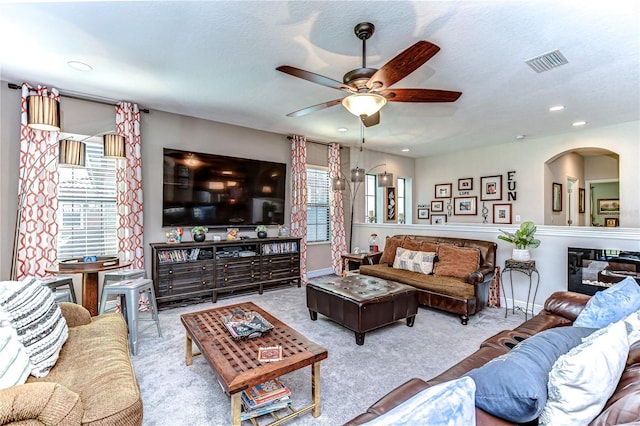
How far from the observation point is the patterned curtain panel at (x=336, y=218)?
245 inches

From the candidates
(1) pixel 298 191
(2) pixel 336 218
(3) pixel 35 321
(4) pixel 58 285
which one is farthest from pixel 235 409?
(2) pixel 336 218

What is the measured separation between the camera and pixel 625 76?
123 inches

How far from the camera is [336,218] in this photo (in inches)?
245

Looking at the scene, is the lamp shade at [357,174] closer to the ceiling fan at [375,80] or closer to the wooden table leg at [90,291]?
the ceiling fan at [375,80]

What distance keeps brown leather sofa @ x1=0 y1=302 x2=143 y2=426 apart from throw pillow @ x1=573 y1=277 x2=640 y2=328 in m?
2.41

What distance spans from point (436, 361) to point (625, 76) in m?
3.45

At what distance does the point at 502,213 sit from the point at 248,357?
619 centimetres

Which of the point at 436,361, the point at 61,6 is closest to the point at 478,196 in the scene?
the point at 436,361

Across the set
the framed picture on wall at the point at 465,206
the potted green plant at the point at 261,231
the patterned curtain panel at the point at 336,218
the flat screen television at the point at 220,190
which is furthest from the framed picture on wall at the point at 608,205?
the potted green plant at the point at 261,231

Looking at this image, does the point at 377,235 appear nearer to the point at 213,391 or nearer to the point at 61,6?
the point at 213,391

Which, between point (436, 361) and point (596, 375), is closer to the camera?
point (596, 375)

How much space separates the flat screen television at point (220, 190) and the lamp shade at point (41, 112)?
157cm

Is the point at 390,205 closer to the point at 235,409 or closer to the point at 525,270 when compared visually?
the point at 525,270

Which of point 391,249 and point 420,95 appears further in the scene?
point 391,249
